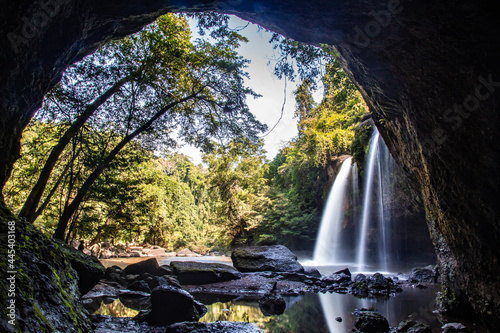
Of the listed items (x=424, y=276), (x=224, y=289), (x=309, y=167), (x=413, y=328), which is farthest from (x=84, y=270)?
(x=309, y=167)

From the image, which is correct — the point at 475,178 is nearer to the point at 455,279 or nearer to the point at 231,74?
the point at 455,279

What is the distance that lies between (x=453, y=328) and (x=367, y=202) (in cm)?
1272

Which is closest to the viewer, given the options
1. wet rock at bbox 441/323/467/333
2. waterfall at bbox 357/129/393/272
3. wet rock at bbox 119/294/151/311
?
wet rock at bbox 441/323/467/333

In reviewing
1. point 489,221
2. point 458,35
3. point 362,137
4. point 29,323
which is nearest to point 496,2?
point 458,35

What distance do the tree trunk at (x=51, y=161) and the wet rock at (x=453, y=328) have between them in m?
9.06

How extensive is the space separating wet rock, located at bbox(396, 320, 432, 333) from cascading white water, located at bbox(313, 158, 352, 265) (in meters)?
14.6

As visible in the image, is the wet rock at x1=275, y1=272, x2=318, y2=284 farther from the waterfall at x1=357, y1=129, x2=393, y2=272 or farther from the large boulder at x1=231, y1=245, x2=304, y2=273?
the waterfall at x1=357, y1=129, x2=393, y2=272

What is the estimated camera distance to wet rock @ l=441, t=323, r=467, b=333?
415 cm

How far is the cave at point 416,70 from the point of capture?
9.36 feet

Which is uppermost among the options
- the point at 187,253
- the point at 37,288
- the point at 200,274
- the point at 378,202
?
the point at 378,202

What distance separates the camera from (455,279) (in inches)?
192

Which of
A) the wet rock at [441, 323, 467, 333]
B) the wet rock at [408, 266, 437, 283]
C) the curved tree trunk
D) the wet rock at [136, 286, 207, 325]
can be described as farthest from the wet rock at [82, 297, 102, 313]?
the wet rock at [408, 266, 437, 283]

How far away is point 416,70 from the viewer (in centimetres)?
352

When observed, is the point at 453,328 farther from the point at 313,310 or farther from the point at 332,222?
the point at 332,222
